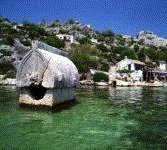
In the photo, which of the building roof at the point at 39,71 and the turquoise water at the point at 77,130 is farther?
the building roof at the point at 39,71

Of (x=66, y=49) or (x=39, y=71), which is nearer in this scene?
(x=39, y=71)

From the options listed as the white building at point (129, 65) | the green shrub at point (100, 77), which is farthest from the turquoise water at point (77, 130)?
the white building at point (129, 65)

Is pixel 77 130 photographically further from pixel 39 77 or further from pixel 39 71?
pixel 39 71

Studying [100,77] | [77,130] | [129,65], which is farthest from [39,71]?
[129,65]

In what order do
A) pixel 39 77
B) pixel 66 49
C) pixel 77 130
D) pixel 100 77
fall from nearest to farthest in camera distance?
1. pixel 77 130
2. pixel 39 77
3. pixel 100 77
4. pixel 66 49

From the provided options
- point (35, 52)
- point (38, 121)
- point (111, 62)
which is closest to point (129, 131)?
point (38, 121)

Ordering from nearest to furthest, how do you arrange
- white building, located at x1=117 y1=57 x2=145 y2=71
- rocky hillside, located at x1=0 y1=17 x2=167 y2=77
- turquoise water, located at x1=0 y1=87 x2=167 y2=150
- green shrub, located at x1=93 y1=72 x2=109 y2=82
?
turquoise water, located at x1=0 y1=87 x2=167 y2=150
green shrub, located at x1=93 y1=72 x2=109 y2=82
rocky hillside, located at x1=0 y1=17 x2=167 y2=77
white building, located at x1=117 y1=57 x2=145 y2=71

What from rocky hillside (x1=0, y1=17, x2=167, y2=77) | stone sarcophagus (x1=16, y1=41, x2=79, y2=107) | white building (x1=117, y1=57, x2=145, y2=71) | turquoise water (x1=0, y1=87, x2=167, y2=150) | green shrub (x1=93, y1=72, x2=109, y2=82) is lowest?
turquoise water (x1=0, y1=87, x2=167, y2=150)

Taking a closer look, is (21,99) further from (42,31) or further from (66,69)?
(42,31)

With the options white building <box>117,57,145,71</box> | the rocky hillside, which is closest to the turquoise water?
the rocky hillside

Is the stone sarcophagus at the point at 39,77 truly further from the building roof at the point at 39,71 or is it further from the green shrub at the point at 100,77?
the green shrub at the point at 100,77

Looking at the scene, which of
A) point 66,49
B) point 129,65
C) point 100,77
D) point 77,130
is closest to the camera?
point 77,130

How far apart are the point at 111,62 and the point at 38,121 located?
109 meters

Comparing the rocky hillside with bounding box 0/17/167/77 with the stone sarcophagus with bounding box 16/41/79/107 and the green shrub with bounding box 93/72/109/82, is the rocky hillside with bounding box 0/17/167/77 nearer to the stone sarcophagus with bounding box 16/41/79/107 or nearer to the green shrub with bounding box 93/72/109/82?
the green shrub with bounding box 93/72/109/82
